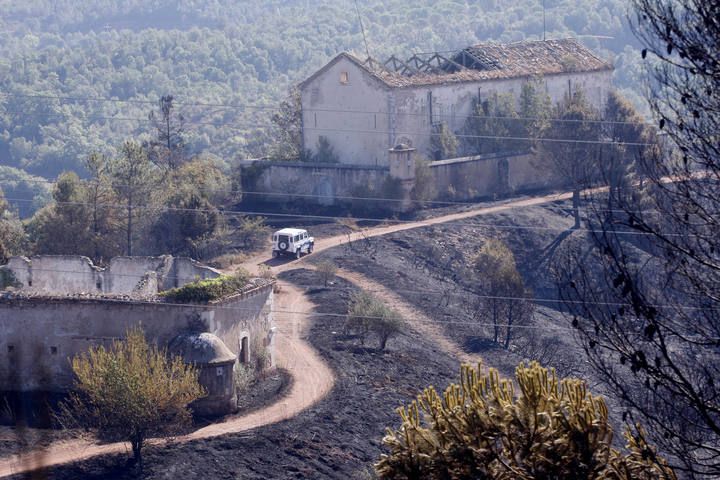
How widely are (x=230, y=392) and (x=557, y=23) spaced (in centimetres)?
11565

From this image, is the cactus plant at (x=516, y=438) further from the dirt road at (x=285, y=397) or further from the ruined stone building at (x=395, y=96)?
the ruined stone building at (x=395, y=96)

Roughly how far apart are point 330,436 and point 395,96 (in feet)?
91.2

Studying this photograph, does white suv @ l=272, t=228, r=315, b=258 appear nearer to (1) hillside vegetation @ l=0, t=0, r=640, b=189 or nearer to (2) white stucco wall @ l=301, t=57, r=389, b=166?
(2) white stucco wall @ l=301, t=57, r=389, b=166

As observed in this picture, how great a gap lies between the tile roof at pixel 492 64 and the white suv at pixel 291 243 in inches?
473

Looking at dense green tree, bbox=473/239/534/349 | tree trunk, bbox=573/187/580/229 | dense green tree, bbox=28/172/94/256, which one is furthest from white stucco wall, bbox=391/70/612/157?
dense green tree, bbox=28/172/94/256

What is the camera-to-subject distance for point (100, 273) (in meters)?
37.6

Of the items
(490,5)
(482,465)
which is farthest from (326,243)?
(490,5)

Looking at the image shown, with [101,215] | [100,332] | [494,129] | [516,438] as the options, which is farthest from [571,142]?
[516,438]

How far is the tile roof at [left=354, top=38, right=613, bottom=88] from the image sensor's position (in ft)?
185

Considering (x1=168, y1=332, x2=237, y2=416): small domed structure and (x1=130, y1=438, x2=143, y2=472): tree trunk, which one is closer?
(x1=130, y1=438, x2=143, y2=472): tree trunk

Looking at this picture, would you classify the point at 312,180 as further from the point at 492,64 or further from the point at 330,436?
the point at 330,436

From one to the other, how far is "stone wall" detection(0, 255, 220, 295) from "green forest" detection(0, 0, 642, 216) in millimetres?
44525

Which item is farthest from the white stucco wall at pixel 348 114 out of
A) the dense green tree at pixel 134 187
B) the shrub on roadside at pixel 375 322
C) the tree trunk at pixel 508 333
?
the shrub on roadside at pixel 375 322

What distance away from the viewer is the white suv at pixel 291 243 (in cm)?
4441
